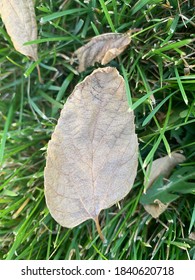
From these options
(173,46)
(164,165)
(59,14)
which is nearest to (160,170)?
(164,165)

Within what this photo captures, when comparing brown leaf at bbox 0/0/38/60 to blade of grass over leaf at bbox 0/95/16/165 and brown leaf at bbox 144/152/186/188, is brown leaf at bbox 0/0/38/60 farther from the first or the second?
brown leaf at bbox 144/152/186/188

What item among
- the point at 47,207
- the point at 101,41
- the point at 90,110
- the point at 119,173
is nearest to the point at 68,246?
the point at 47,207

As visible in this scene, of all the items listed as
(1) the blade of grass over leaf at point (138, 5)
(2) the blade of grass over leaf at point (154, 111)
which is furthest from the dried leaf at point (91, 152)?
(1) the blade of grass over leaf at point (138, 5)

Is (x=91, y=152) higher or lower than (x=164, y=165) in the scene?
higher

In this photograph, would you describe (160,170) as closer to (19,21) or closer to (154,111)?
(154,111)

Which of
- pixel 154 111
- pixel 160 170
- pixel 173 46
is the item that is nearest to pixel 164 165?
pixel 160 170

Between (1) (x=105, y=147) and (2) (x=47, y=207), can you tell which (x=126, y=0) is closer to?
(1) (x=105, y=147)

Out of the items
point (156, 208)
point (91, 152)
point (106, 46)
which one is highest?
point (106, 46)
